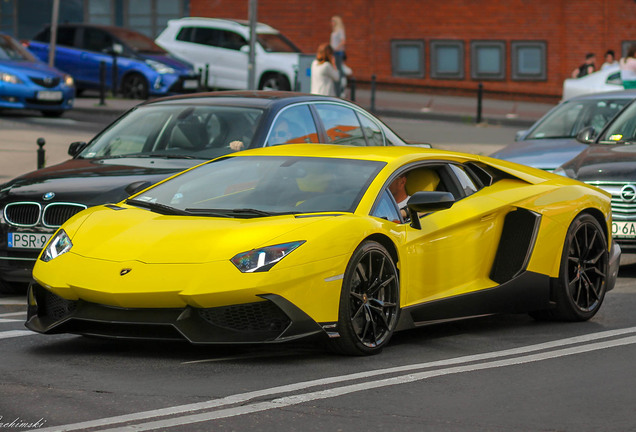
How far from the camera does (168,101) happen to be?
1200cm

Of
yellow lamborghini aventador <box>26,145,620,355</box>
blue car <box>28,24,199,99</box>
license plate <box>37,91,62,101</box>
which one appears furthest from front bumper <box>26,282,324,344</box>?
blue car <box>28,24,199,99</box>

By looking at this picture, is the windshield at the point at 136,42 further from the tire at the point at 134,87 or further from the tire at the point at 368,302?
the tire at the point at 368,302

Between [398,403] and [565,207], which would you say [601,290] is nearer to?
[565,207]

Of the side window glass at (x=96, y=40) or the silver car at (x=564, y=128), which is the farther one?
the side window glass at (x=96, y=40)

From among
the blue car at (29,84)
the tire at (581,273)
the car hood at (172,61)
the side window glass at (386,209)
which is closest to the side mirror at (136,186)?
the side window glass at (386,209)

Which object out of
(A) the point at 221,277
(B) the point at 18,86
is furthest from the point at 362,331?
(B) the point at 18,86

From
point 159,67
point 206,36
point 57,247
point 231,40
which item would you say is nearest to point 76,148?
point 57,247

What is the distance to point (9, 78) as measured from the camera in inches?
993

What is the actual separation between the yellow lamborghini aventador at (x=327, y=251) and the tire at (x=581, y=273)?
0.4 inches

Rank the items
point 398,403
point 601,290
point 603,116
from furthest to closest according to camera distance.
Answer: point 603,116 → point 601,290 → point 398,403

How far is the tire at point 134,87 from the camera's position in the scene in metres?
29.9

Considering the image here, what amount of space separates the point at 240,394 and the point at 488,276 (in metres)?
2.62

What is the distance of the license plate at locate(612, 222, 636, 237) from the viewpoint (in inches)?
450

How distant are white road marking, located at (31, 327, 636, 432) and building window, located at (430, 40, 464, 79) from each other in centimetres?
2907
